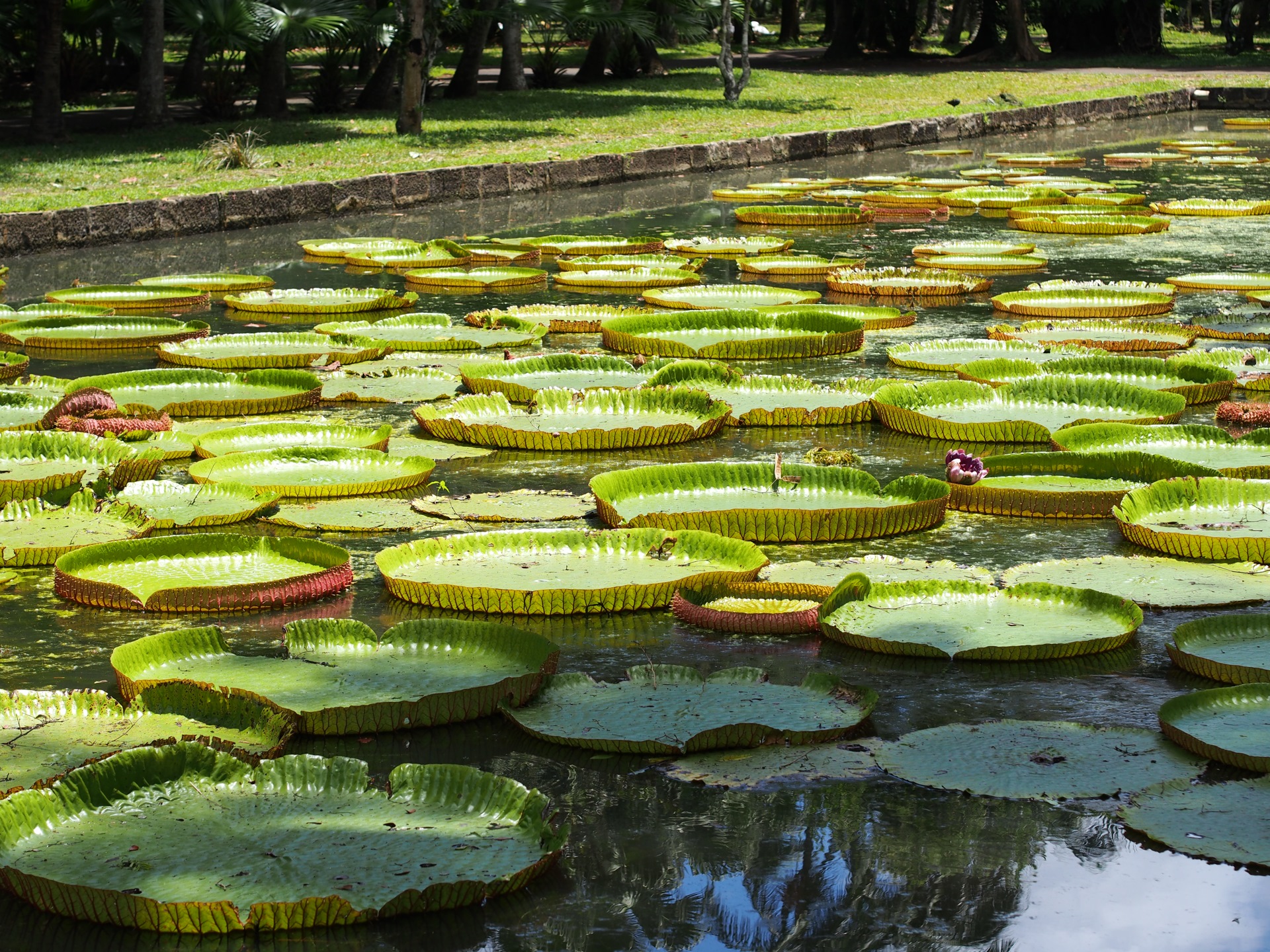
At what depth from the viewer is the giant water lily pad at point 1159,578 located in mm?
3000

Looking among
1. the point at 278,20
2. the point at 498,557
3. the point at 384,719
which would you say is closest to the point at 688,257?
the point at 498,557

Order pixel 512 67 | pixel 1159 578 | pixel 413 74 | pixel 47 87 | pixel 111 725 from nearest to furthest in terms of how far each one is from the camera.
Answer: pixel 111 725
pixel 1159 578
pixel 413 74
pixel 47 87
pixel 512 67

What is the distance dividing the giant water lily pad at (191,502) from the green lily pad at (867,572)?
1285mm

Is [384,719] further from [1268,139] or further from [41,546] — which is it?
[1268,139]

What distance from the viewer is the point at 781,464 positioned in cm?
377

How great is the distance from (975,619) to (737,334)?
10.7 ft

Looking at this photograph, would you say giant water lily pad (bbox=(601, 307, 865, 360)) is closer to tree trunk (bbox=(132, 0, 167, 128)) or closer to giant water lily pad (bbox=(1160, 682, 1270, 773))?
giant water lily pad (bbox=(1160, 682, 1270, 773))

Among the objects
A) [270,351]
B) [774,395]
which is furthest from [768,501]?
[270,351]

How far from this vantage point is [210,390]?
4.98 metres

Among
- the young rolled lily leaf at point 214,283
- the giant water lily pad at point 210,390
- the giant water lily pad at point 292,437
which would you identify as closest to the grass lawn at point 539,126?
the young rolled lily leaf at point 214,283

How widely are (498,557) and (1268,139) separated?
55.2ft

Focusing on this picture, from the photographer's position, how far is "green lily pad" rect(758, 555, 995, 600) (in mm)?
3031

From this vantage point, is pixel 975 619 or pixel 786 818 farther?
pixel 975 619

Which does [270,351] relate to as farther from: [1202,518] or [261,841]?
[261,841]
